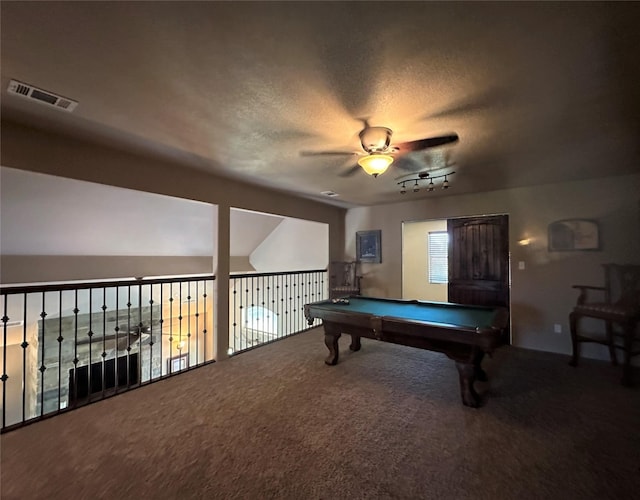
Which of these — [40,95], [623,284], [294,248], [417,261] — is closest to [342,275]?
[294,248]

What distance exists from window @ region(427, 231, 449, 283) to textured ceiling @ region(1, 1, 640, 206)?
11.4 feet

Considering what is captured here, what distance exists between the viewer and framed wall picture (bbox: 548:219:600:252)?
3.77 meters

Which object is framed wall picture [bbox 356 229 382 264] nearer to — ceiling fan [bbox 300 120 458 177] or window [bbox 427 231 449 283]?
window [bbox 427 231 449 283]

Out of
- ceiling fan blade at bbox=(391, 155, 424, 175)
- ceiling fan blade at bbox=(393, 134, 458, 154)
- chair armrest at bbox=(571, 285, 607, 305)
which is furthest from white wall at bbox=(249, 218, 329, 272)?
chair armrest at bbox=(571, 285, 607, 305)

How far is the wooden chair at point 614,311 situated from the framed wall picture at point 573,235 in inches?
13.5

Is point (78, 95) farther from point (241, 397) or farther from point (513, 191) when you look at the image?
point (513, 191)

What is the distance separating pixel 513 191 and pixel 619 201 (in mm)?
1129

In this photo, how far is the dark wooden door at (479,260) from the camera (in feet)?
14.5

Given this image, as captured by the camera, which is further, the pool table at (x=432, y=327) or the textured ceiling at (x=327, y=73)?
the pool table at (x=432, y=327)

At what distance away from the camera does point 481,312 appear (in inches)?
119

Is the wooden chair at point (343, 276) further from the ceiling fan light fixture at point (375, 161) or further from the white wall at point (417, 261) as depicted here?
the ceiling fan light fixture at point (375, 161)

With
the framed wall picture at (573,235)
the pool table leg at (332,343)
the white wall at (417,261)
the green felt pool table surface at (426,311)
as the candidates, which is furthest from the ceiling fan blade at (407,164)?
the white wall at (417,261)

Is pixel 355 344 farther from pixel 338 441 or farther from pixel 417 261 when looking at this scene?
pixel 417 261

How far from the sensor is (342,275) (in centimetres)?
578
